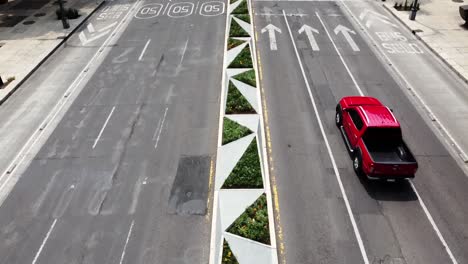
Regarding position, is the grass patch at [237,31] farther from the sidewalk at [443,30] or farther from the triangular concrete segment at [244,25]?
the sidewalk at [443,30]

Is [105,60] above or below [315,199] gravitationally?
above

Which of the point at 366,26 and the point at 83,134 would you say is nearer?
the point at 83,134

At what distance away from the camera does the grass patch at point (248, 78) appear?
23312 mm

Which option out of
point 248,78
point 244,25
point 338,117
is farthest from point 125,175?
point 244,25

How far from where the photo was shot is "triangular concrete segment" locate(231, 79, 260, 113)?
70.4ft

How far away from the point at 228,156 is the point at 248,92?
20.6ft

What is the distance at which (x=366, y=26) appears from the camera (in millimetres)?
34469

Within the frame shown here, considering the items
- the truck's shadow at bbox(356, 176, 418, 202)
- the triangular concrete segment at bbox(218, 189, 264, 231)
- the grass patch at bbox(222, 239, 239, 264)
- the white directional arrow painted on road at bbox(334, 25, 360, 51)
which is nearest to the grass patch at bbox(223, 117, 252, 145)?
the triangular concrete segment at bbox(218, 189, 264, 231)

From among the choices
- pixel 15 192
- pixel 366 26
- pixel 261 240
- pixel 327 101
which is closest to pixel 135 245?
pixel 261 240

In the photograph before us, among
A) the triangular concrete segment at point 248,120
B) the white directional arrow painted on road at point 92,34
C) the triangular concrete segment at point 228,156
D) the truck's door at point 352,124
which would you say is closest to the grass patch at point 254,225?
the triangular concrete segment at point 228,156

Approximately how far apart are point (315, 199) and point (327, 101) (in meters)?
8.62

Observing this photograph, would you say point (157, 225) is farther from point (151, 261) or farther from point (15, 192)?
point (15, 192)

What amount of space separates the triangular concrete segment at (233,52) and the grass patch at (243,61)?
57 cm

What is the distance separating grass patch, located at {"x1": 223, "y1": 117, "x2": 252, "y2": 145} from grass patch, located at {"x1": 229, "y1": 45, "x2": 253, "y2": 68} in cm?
706
